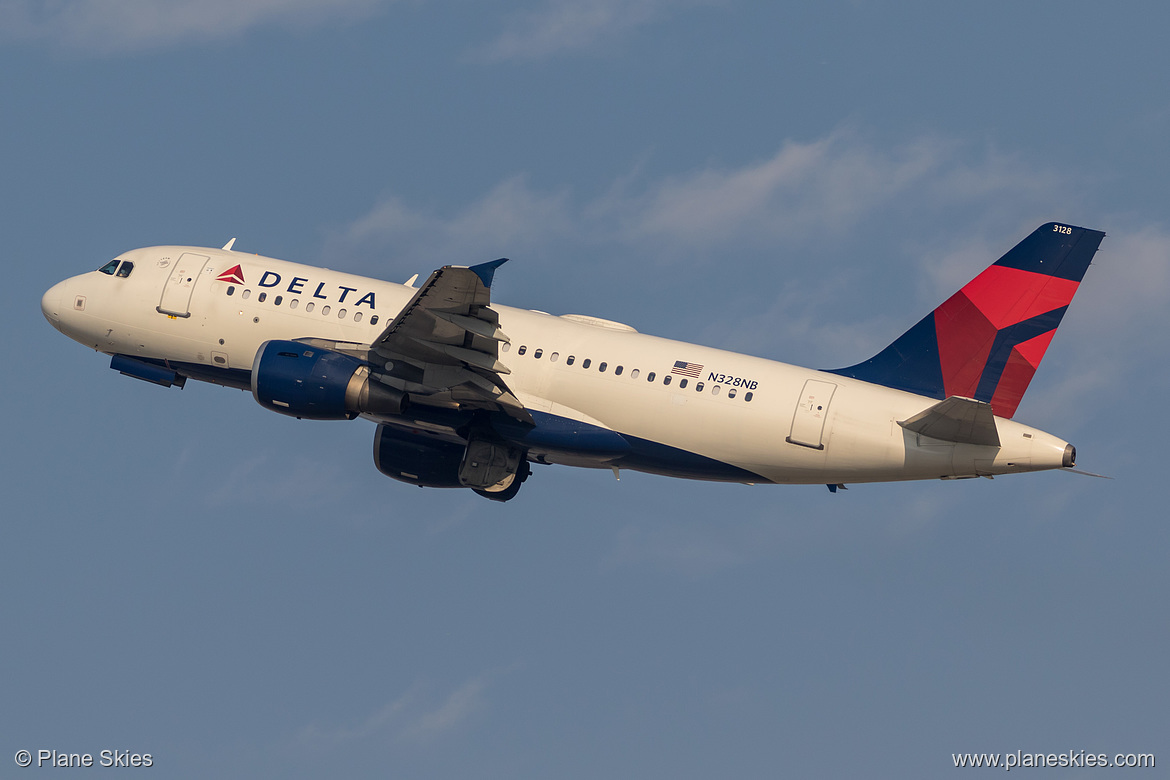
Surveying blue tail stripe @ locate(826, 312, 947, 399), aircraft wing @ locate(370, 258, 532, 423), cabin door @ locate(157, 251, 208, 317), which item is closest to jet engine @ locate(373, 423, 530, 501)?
aircraft wing @ locate(370, 258, 532, 423)

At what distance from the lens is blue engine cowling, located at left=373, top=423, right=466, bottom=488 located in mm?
47906

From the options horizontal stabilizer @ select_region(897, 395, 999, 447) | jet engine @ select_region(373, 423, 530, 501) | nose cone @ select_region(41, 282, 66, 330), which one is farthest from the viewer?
nose cone @ select_region(41, 282, 66, 330)

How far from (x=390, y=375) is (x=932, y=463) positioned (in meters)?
15.4

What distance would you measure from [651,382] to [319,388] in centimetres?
950

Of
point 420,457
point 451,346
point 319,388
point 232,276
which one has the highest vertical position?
point 232,276

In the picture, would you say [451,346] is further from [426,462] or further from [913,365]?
[913,365]

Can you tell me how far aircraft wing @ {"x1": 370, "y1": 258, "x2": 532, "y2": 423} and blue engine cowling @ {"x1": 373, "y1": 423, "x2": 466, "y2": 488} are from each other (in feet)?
12.6

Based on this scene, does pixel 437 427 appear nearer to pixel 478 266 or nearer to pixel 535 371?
pixel 535 371

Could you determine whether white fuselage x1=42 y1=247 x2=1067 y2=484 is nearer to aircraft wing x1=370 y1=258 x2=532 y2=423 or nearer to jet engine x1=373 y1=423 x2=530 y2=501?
aircraft wing x1=370 y1=258 x2=532 y2=423

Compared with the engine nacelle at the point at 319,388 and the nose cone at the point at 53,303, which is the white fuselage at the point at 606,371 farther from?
the engine nacelle at the point at 319,388

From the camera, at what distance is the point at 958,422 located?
40.9 metres

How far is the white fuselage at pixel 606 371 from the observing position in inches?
1661

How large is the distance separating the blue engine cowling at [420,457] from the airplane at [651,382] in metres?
1.08

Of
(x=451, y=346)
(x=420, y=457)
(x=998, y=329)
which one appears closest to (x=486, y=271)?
(x=451, y=346)
